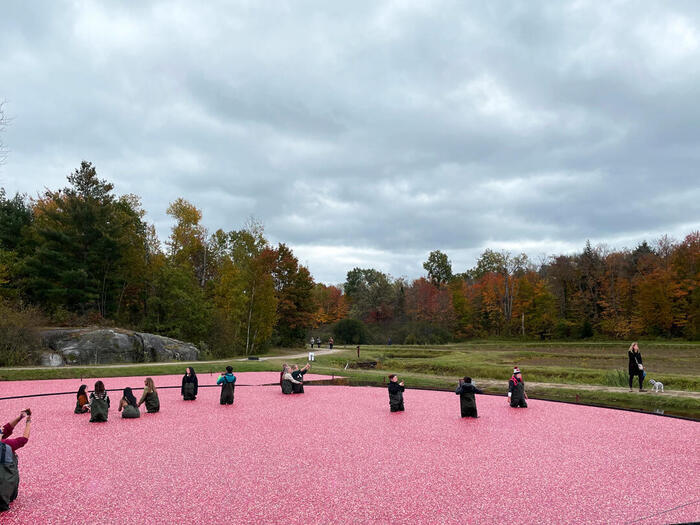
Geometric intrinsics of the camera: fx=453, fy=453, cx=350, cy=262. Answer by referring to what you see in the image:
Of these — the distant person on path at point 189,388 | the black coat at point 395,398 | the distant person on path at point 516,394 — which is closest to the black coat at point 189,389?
the distant person on path at point 189,388

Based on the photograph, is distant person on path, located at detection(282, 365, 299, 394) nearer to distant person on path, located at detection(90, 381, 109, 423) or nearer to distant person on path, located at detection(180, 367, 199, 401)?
distant person on path, located at detection(180, 367, 199, 401)

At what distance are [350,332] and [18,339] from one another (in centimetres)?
4659

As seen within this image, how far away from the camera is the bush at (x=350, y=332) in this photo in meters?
68.4

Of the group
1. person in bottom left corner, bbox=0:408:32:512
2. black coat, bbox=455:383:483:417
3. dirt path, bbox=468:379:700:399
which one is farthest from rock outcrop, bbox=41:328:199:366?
black coat, bbox=455:383:483:417

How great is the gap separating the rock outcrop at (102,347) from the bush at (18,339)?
0.78m

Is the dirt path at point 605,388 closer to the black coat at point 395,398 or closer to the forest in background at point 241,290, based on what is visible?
the black coat at point 395,398

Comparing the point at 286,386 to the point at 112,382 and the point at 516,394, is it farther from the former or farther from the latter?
the point at 112,382

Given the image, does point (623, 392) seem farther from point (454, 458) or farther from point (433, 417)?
point (454, 458)

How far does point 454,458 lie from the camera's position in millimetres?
9531

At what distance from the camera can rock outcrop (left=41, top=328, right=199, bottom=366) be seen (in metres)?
28.9

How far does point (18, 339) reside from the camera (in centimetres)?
2714

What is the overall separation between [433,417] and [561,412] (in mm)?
4419

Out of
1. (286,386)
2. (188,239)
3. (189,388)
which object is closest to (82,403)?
(189,388)

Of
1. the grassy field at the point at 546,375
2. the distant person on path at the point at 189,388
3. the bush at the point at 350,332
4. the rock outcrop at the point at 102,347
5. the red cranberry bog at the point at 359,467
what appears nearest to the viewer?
the red cranberry bog at the point at 359,467
